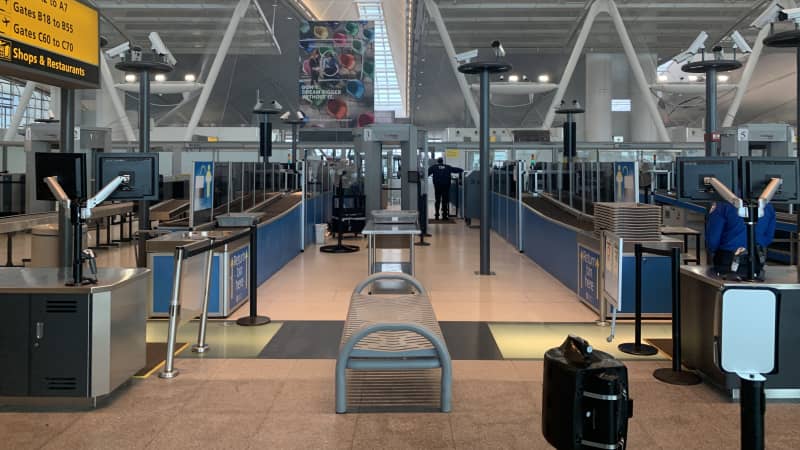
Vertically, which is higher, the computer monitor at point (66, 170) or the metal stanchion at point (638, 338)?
the computer monitor at point (66, 170)

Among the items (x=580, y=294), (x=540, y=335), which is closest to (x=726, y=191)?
(x=540, y=335)

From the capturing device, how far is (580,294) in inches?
290

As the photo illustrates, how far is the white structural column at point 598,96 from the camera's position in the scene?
92.9 ft

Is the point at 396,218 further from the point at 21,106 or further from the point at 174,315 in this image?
the point at 21,106

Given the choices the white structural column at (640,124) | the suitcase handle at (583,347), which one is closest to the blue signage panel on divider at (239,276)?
the suitcase handle at (583,347)

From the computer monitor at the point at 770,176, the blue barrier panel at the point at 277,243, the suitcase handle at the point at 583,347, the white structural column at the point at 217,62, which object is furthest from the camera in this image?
the white structural column at the point at 217,62

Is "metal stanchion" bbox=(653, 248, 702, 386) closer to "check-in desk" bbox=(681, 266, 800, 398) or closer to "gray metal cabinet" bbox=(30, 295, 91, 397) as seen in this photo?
"check-in desk" bbox=(681, 266, 800, 398)

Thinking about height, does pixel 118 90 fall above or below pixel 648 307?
above

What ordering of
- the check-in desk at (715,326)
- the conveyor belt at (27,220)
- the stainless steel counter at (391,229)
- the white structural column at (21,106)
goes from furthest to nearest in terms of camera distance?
the white structural column at (21,106) < the conveyor belt at (27,220) < the stainless steel counter at (391,229) < the check-in desk at (715,326)

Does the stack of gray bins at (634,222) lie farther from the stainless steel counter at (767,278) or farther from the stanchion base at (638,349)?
the stainless steel counter at (767,278)

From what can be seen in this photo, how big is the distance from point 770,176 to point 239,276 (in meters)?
4.84

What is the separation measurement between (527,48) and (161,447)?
2705 cm

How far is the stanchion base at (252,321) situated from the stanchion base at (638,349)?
314cm

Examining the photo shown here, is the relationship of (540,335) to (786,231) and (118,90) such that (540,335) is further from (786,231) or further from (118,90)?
(118,90)
